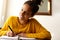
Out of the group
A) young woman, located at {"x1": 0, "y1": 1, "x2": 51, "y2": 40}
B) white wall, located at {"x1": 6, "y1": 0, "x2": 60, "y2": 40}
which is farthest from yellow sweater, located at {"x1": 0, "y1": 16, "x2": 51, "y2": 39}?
white wall, located at {"x1": 6, "y1": 0, "x2": 60, "y2": 40}

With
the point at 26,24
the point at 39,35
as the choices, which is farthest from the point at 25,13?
the point at 39,35

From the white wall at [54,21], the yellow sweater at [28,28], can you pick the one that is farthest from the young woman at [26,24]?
the white wall at [54,21]

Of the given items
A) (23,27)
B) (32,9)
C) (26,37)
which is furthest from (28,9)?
(26,37)

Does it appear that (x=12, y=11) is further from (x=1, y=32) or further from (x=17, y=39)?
(x=17, y=39)

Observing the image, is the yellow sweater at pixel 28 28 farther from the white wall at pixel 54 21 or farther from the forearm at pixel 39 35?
the white wall at pixel 54 21

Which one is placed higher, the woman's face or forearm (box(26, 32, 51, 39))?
the woman's face

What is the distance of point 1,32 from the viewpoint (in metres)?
1.13

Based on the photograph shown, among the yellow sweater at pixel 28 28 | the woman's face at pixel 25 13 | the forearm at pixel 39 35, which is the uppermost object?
the woman's face at pixel 25 13

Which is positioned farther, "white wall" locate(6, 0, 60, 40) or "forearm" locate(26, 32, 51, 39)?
"white wall" locate(6, 0, 60, 40)

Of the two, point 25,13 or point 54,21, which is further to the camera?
point 54,21

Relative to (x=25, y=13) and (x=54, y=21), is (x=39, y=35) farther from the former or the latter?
(x=54, y=21)

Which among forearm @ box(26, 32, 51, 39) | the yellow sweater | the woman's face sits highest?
the woman's face

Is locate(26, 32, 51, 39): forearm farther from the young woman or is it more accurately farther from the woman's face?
the woman's face

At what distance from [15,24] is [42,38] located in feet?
0.94
